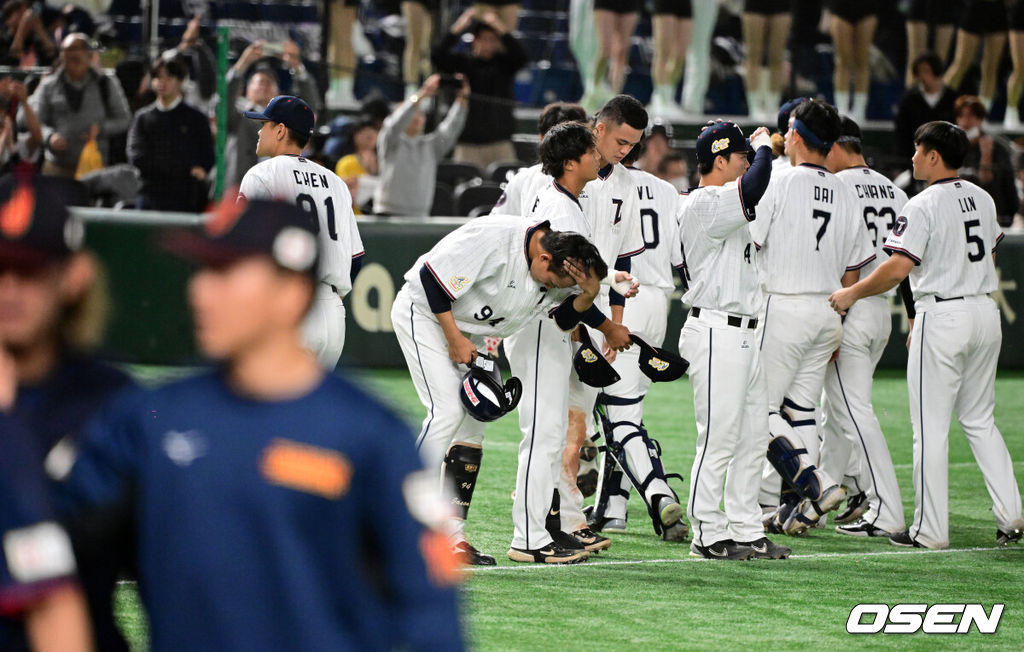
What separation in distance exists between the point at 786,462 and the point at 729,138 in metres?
1.90

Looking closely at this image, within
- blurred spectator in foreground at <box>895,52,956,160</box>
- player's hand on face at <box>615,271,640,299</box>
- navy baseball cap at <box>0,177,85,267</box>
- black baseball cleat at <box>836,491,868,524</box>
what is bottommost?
black baseball cleat at <box>836,491,868,524</box>

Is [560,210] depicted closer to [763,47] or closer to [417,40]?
[417,40]

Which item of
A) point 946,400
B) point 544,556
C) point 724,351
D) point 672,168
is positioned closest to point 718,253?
point 724,351

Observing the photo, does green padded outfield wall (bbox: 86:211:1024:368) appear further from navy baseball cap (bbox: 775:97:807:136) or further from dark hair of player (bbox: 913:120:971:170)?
dark hair of player (bbox: 913:120:971:170)

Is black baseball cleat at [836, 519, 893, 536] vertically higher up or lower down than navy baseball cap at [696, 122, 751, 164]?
lower down

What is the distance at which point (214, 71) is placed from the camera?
1305 cm

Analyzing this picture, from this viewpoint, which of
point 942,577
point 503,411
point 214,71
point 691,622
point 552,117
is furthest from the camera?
point 214,71

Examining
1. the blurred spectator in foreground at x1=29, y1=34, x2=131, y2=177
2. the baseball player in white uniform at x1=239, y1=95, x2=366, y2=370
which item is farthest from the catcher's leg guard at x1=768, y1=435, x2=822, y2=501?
the blurred spectator in foreground at x1=29, y1=34, x2=131, y2=177

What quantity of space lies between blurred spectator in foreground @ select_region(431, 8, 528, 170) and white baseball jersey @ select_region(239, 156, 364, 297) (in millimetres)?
7833

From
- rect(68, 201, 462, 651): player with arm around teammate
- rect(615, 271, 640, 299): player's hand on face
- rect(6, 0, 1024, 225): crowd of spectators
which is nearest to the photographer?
rect(68, 201, 462, 651): player with arm around teammate

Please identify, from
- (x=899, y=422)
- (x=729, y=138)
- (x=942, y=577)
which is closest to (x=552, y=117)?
(x=729, y=138)

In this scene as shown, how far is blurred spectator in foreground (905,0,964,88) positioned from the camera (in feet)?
59.0

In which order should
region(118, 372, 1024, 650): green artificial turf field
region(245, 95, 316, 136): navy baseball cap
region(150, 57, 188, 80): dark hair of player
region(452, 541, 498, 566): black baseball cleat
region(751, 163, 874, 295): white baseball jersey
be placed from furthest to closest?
region(150, 57, 188, 80): dark hair of player < region(751, 163, 874, 295): white baseball jersey < region(245, 95, 316, 136): navy baseball cap < region(452, 541, 498, 566): black baseball cleat < region(118, 372, 1024, 650): green artificial turf field

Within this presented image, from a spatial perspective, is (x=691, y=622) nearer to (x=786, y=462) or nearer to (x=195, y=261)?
(x=786, y=462)
